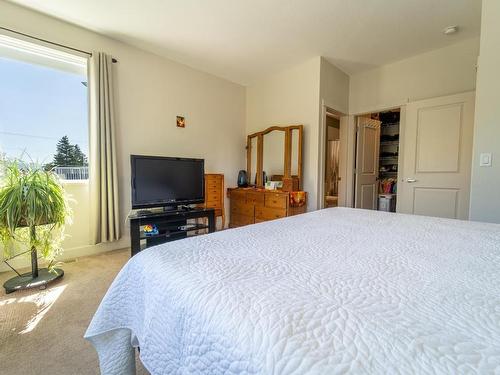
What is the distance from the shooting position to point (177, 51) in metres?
3.23

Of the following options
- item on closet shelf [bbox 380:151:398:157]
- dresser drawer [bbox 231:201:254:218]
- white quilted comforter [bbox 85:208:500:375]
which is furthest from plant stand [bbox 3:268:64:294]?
item on closet shelf [bbox 380:151:398:157]

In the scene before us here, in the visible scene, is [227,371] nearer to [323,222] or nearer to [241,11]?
[323,222]

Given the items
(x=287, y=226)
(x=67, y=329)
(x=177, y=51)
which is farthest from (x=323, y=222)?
→ (x=177, y=51)

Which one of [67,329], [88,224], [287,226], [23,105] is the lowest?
[67,329]

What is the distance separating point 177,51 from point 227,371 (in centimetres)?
366

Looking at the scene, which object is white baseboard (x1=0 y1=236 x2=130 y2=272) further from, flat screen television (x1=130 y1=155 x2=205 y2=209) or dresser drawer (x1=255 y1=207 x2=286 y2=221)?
dresser drawer (x1=255 y1=207 x2=286 y2=221)

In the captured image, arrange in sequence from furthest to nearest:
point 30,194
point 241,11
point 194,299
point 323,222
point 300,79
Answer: point 300,79, point 241,11, point 30,194, point 323,222, point 194,299

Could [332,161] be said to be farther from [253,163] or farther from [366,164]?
[253,163]

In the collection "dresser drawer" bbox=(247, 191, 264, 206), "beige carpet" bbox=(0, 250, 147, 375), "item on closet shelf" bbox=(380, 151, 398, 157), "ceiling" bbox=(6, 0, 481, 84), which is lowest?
"beige carpet" bbox=(0, 250, 147, 375)

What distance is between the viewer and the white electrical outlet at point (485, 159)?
1.85 meters

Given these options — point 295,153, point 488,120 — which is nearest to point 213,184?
point 295,153

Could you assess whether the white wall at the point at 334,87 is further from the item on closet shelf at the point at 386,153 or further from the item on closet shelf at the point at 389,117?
the item on closet shelf at the point at 386,153

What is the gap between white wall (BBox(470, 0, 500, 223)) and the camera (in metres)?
1.81

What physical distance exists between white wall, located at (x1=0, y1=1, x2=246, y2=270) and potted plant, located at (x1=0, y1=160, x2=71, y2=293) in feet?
1.99
